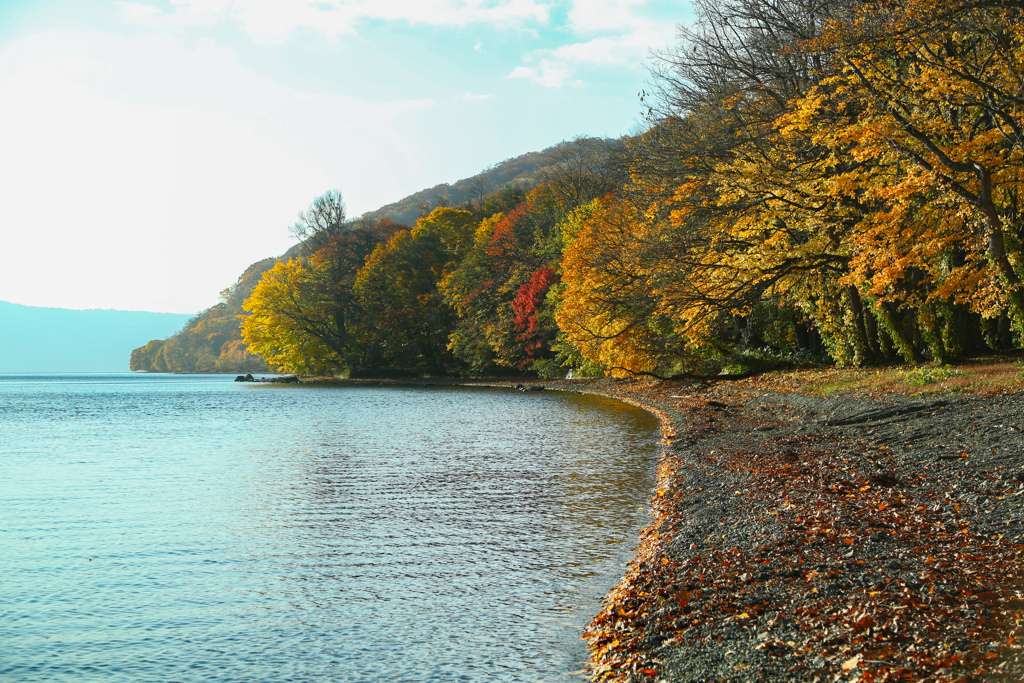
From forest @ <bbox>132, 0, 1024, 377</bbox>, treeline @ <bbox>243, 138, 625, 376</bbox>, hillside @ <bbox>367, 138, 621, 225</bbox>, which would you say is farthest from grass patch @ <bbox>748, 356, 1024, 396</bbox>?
hillside @ <bbox>367, 138, 621, 225</bbox>

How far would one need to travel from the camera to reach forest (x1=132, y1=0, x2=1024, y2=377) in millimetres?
17141

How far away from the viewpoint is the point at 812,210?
2439cm

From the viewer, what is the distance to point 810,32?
24.0 m

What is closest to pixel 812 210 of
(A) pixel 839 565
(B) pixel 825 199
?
(B) pixel 825 199

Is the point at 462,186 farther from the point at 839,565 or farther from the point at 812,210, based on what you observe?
the point at 839,565

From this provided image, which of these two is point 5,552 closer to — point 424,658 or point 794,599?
point 424,658

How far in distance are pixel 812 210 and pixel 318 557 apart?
20941 mm

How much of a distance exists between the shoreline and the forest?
657 cm

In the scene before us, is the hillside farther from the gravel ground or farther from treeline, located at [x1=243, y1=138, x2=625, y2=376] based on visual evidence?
the gravel ground

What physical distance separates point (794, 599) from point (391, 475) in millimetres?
10890

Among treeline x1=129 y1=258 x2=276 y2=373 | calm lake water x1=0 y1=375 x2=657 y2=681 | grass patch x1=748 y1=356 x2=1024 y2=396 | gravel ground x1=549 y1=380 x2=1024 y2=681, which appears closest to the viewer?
gravel ground x1=549 y1=380 x2=1024 y2=681

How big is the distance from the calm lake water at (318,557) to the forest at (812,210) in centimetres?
960

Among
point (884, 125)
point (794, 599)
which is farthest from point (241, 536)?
point (884, 125)

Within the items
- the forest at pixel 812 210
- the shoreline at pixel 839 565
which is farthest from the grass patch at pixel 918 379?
the shoreline at pixel 839 565
